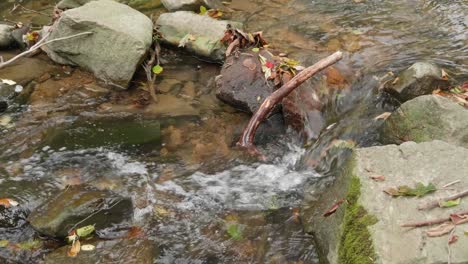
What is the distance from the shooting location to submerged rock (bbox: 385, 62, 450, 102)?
5.37m

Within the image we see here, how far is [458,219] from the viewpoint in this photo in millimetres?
3080

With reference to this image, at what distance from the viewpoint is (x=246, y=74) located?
18.8ft

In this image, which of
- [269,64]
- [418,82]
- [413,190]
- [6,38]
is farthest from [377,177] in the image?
[6,38]

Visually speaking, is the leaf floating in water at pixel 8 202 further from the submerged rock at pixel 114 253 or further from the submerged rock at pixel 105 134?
the submerged rock at pixel 105 134

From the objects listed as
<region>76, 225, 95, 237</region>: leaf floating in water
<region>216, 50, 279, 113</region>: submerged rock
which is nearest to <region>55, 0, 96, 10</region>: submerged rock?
<region>216, 50, 279, 113</region>: submerged rock

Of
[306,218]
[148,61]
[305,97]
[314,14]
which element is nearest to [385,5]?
[314,14]

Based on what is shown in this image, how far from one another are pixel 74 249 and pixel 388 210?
253cm

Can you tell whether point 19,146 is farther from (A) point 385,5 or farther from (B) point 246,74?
(A) point 385,5

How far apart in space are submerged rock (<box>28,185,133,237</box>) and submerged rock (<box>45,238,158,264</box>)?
0.19 m

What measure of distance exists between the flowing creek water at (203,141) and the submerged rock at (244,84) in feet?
0.60

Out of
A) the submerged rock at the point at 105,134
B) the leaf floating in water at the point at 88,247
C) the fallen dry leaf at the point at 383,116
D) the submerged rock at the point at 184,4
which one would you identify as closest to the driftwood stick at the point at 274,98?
the fallen dry leaf at the point at 383,116

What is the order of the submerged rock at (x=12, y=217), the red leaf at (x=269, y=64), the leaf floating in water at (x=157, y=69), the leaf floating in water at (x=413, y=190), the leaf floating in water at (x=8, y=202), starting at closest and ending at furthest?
the leaf floating in water at (x=413, y=190), the submerged rock at (x=12, y=217), the leaf floating in water at (x=8, y=202), the red leaf at (x=269, y=64), the leaf floating in water at (x=157, y=69)

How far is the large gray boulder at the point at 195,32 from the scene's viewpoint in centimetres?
651

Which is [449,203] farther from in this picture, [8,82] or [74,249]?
[8,82]
